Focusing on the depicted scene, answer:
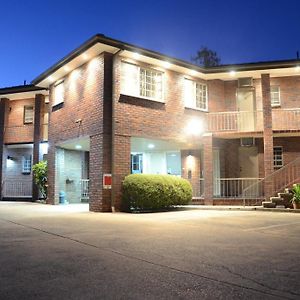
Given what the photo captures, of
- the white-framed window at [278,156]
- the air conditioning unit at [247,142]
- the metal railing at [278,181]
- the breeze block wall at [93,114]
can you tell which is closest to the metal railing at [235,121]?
the air conditioning unit at [247,142]

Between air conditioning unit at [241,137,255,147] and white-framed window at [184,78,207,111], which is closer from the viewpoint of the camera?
white-framed window at [184,78,207,111]

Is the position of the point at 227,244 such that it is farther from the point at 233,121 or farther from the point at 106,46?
the point at 233,121

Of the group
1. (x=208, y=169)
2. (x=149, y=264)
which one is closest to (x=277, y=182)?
(x=208, y=169)

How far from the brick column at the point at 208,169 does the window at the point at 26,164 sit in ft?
43.1

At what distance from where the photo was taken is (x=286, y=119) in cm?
1800

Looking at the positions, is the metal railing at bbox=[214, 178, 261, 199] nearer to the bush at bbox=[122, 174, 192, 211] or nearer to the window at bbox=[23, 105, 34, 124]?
the bush at bbox=[122, 174, 192, 211]

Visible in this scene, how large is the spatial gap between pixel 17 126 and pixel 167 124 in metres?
12.4

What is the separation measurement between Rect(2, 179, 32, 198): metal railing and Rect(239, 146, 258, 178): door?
535 inches

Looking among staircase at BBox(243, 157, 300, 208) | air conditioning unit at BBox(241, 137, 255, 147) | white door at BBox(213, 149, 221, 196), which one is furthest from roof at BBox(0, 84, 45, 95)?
staircase at BBox(243, 157, 300, 208)

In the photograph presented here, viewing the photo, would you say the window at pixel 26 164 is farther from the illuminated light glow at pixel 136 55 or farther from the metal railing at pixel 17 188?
the illuminated light glow at pixel 136 55

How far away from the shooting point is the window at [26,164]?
2460cm

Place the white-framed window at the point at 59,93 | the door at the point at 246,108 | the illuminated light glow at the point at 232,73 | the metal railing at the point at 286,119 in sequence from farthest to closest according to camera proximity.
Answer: the door at the point at 246,108 < the illuminated light glow at the point at 232,73 < the white-framed window at the point at 59,93 < the metal railing at the point at 286,119

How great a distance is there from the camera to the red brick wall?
23.5 meters

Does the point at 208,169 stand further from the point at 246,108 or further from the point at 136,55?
the point at 136,55
